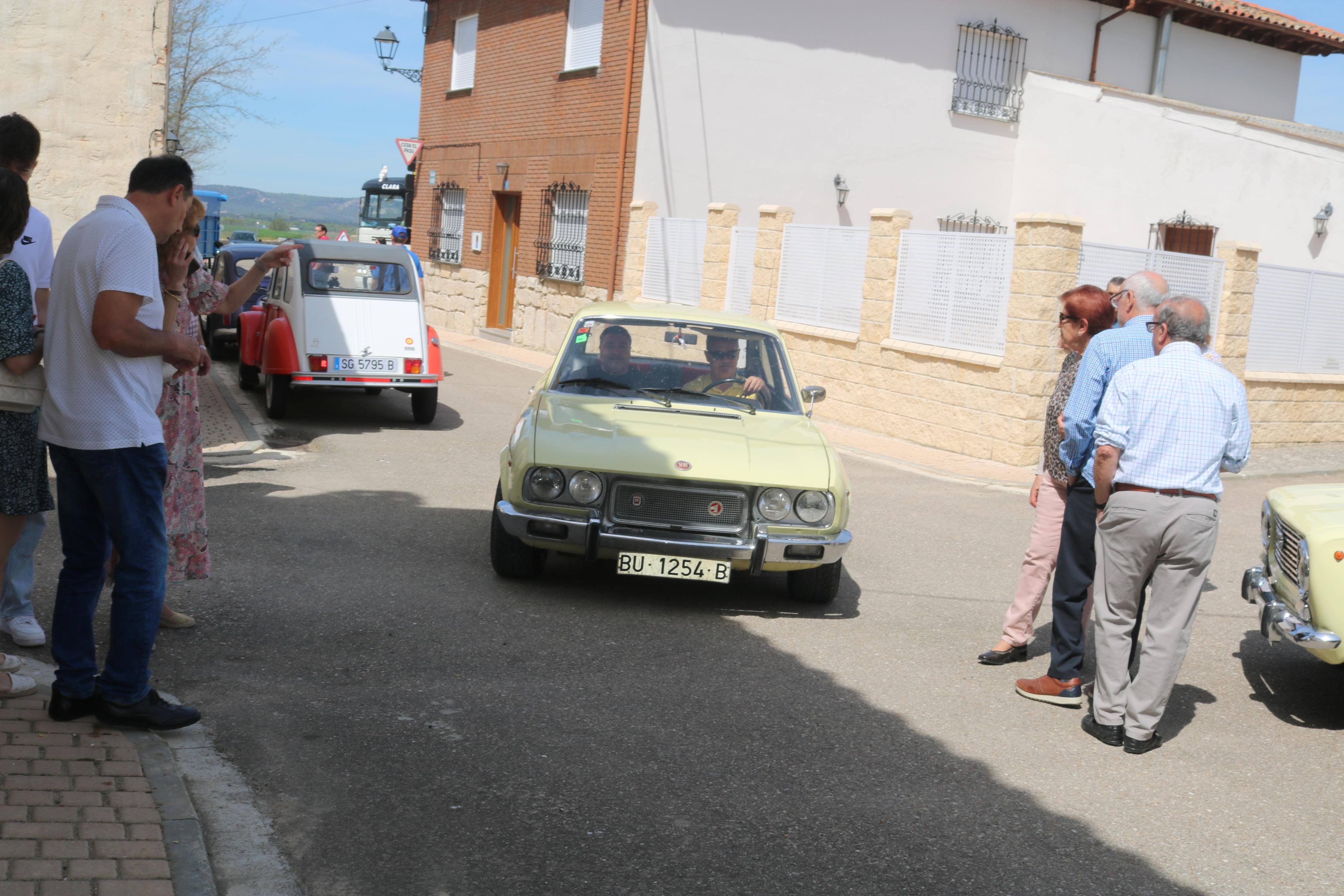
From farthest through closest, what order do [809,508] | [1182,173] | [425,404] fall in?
[1182,173] < [425,404] < [809,508]

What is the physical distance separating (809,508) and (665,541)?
768mm

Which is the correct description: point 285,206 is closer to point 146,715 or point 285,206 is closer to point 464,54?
point 464,54

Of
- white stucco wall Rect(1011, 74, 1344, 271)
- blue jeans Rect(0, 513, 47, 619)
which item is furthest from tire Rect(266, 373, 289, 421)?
white stucco wall Rect(1011, 74, 1344, 271)

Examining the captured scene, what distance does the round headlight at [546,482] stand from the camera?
6.40 metres

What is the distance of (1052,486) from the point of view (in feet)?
19.4

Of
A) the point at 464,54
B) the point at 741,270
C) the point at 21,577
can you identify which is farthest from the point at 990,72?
the point at 21,577

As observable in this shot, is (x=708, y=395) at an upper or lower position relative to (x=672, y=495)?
upper

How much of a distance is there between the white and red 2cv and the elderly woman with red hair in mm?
8154

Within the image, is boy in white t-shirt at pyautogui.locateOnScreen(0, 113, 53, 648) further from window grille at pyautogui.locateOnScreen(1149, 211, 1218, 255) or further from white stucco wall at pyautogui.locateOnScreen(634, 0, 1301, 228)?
window grille at pyautogui.locateOnScreen(1149, 211, 1218, 255)

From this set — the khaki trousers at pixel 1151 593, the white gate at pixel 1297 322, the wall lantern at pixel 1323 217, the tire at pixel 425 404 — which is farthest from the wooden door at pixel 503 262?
the khaki trousers at pixel 1151 593

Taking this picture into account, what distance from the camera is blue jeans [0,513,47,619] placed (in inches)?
203

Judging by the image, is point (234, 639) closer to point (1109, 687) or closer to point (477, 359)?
point (1109, 687)

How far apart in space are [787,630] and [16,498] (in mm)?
3647

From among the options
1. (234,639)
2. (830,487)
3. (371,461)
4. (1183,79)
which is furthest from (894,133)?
(234,639)
